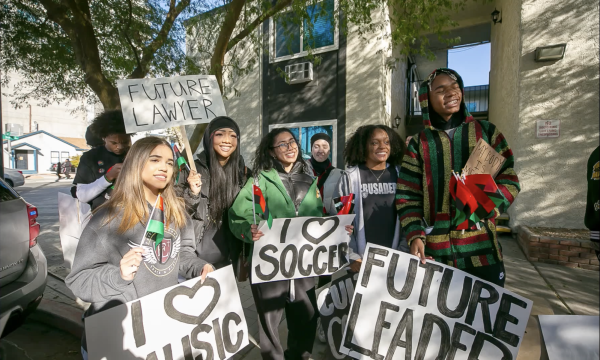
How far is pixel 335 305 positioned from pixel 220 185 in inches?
50.5

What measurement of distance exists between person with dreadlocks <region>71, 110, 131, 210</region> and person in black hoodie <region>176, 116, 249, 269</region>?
2.69 ft

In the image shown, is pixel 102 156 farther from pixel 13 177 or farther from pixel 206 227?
pixel 13 177

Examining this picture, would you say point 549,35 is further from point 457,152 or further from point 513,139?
point 457,152

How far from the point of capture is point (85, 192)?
256 centimetres

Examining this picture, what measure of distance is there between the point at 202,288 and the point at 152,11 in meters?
6.69

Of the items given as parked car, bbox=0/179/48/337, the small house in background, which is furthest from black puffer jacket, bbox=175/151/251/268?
the small house in background

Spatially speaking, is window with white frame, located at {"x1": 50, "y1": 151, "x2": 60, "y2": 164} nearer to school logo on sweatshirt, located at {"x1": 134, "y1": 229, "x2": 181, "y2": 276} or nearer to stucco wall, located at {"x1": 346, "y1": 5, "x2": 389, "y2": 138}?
stucco wall, located at {"x1": 346, "y1": 5, "x2": 389, "y2": 138}

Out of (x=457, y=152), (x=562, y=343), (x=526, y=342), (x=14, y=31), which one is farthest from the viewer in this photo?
(x=14, y=31)

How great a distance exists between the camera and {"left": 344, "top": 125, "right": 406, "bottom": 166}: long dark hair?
2637 millimetres

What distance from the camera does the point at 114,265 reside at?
1646mm

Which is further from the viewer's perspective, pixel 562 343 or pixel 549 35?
pixel 549 35

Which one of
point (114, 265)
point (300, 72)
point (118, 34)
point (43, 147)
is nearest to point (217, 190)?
point (114, 265)

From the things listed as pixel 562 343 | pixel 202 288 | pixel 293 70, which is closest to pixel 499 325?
pixel 562 343

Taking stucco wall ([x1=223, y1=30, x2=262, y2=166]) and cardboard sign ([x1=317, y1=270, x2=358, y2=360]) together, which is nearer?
cardboard sign ([x1=317, y1=270, x2=358, y2=360])
